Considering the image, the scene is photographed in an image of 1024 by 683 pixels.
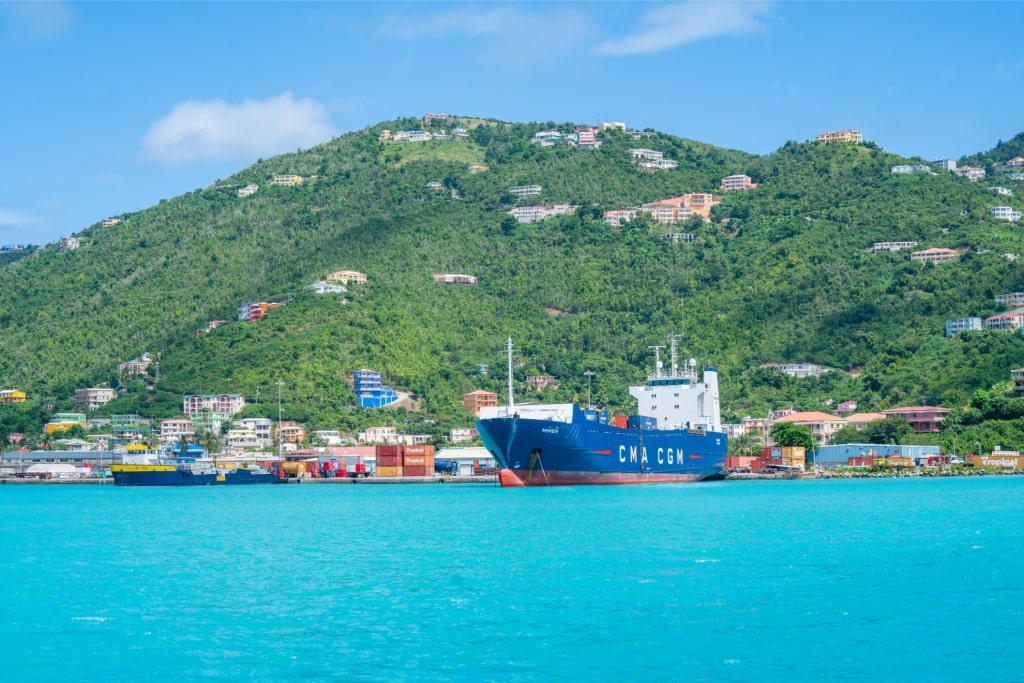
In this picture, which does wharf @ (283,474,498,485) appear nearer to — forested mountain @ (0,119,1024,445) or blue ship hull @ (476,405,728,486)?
forested mountain @ (0,119,1024,445)

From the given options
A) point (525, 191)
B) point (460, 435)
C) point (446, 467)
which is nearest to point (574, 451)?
point (446, 467)

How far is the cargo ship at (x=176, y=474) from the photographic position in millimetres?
111375

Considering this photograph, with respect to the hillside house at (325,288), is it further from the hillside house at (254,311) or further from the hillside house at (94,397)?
the hillside house at (94,397)

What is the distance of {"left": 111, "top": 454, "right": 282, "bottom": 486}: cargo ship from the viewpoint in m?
111

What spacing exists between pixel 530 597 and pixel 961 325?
109m

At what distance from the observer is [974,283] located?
142 metres

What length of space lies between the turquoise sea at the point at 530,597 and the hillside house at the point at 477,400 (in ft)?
258

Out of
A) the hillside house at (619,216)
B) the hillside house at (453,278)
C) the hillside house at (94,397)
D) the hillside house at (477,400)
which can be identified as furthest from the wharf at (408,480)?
the hillside house at (619,216)

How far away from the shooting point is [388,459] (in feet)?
371

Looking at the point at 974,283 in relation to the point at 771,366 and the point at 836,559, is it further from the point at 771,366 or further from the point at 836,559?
the point at 836,559

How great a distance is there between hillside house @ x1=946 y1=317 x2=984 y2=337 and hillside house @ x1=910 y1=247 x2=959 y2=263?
22.0 m

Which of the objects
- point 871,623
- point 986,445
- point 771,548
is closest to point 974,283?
point 986,445

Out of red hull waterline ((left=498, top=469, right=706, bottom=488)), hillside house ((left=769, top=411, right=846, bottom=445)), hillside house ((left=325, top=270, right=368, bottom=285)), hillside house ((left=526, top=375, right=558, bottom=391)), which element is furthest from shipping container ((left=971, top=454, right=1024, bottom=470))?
hillside house ((left=325, top=270, right=368, bottom=285))

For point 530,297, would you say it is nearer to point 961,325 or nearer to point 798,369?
point 798,369
